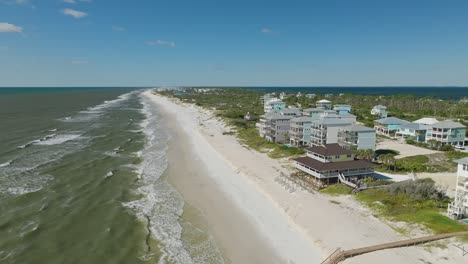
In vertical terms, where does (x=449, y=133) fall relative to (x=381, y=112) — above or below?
below

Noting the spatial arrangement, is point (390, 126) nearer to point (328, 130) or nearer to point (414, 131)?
point (414, 131)

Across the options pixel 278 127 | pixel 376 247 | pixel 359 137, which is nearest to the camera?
pixel 376 247

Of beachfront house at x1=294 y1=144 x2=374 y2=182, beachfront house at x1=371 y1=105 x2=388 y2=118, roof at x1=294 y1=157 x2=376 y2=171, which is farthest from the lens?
beachfront house at x1=371 y1=105 x2=388 y2=118

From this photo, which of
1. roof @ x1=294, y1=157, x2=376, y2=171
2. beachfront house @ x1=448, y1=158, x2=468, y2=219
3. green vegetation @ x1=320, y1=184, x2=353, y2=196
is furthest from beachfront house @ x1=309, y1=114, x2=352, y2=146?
beachfront house @ x1=448, y1=158, x2=468, y2=219

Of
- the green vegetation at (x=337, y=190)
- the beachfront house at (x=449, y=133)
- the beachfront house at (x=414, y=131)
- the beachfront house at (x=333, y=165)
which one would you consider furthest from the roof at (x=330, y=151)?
the beachfront house at (x=414, y=131)

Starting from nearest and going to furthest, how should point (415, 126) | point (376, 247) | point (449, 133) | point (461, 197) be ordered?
point (376, 247)
point (461, 197)
point (449, 133)
point (415, 126)

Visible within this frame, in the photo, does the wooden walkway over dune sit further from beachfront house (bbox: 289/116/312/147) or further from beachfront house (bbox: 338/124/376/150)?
beachfront house (bbox: 289/116/312/147)

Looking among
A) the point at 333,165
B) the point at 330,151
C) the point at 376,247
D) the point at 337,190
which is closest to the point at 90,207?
the point at 337,190

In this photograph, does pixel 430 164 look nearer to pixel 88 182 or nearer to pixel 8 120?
pixel 88 182

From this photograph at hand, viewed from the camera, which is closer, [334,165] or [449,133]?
[334,165]
